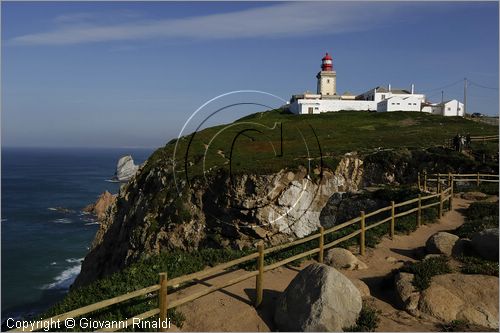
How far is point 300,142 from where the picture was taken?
180ft

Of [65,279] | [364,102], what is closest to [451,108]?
[364,102]

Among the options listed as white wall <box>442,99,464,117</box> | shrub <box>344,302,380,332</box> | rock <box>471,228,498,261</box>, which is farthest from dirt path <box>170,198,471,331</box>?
white wall <box>442,99,464,117</box>

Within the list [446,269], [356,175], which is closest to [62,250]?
[356,175]

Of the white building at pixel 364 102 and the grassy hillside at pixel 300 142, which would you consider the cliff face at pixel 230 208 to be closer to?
the grassy hillside at pixel 300 142

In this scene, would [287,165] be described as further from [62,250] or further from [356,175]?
[62,250]

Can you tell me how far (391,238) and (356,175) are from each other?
72.5ft

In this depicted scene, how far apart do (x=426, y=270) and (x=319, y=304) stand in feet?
13.8

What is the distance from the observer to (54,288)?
42.1m

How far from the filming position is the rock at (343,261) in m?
13.5

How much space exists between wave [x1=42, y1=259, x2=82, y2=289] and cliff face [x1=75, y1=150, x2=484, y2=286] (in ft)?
20.5

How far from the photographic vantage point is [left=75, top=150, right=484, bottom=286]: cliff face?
1320 inches

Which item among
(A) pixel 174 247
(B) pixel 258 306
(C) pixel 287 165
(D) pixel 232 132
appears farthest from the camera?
(D) pixel 232 132

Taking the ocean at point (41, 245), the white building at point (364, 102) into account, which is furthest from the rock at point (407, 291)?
the white building at point (364, 102)

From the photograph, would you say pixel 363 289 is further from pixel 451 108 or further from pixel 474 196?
pixel 451 108
